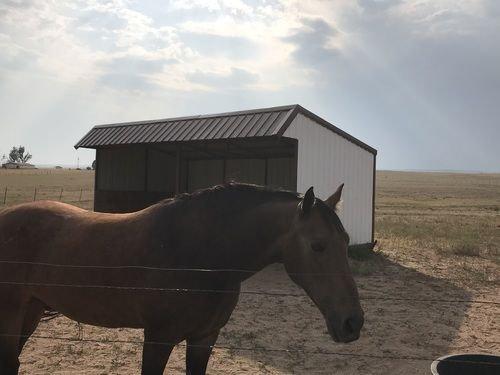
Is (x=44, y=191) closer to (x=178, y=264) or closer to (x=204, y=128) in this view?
(x=204, y=128)

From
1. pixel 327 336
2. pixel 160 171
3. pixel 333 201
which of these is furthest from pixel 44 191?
pixel 333 201

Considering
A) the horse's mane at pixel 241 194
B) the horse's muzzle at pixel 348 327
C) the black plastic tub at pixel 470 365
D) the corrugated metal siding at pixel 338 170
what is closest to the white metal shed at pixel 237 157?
the corrugated metal siding at pixel 338 170

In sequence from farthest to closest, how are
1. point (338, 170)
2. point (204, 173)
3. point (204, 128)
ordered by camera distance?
1. point (204, 173)
2. point (338, 170)
3. point (204, 128)

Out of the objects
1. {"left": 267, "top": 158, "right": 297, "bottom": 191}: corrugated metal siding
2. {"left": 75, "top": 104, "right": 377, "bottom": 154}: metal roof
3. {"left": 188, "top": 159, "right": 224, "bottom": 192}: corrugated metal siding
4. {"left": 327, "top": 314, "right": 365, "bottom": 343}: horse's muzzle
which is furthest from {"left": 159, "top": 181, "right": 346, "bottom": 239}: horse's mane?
{"left": 188, "top": 159, "right": 224, "bottom": 192}: corrugated metal siding

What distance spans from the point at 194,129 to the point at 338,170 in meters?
4.36

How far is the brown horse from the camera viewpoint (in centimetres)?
285

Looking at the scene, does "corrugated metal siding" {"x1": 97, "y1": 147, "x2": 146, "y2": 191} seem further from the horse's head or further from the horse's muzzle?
the horse's muzzle

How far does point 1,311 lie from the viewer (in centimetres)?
352

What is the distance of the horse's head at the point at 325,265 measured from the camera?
8.93ft

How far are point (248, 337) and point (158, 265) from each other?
12.2ft

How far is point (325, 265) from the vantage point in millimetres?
2811

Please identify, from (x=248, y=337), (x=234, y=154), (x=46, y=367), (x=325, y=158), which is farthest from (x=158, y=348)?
(x=234, y=154)

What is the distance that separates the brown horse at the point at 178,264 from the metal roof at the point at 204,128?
6949 millimetres

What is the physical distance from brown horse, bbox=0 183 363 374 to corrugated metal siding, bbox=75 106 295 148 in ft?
22.9
